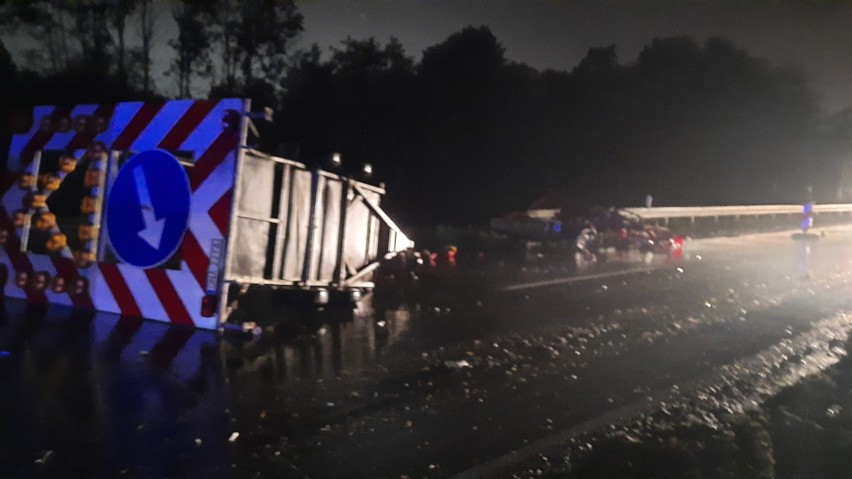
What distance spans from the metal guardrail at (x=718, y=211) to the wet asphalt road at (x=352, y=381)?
36.1 feet

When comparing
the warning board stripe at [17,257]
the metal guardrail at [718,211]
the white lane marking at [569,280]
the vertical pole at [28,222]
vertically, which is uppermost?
the metal guardrail at [718,211]

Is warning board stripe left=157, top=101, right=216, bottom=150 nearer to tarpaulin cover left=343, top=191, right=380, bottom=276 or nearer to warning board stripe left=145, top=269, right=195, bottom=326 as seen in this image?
warning board stripe left=145, top=269, right=195, bottom=326

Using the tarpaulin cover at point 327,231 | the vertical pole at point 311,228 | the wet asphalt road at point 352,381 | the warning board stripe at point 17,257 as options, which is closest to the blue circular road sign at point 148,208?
the wet asphalt road at point 352,381

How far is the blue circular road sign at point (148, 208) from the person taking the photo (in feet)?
22.0

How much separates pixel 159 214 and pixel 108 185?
25.1 inches

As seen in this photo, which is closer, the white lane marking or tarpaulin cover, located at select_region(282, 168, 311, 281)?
tarpaulin cover, located at select_region(282, 168, 311, 281)

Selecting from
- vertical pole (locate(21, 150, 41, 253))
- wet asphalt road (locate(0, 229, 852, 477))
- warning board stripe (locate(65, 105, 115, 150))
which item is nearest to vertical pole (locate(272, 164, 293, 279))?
wet asphalt road (locate(0, 229, 852, 477))

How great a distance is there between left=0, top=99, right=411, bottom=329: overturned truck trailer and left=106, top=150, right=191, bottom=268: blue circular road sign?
0.01 m

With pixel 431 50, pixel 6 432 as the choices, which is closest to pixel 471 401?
pixel 6 432

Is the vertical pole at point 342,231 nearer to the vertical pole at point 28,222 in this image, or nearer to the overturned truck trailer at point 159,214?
the overturned truck trailer at point 159,214

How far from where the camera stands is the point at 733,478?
14.6 feet

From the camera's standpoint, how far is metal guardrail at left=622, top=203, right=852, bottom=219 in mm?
21356

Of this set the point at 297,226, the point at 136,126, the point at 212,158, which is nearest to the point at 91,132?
the point at 136,126

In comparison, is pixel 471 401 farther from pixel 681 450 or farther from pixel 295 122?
pixel 295 122
